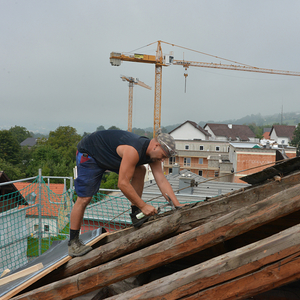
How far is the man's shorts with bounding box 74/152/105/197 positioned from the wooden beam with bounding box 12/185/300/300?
75 centimetres

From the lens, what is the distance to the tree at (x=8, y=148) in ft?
134

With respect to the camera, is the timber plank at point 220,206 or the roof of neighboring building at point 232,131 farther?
the roof of neighboring building at point 232,131

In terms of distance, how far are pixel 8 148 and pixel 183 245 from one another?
149 ft

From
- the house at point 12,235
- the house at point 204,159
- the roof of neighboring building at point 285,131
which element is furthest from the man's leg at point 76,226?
the roof of neighboring building at point 285,131

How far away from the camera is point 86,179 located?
240 centimetres

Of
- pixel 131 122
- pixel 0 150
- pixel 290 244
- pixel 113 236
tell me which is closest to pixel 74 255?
pixel 113 236

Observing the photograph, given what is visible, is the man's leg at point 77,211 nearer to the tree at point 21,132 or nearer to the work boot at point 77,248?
the work boot at point 77,248

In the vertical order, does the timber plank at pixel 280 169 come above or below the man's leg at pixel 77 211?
above

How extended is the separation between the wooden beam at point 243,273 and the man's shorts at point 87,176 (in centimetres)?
115

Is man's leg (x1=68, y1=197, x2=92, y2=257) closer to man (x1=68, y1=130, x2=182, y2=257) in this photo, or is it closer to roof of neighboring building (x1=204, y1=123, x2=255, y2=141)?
man (x1=68, y1=130, x2=182, y2=257)

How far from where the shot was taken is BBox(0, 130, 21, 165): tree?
134ft

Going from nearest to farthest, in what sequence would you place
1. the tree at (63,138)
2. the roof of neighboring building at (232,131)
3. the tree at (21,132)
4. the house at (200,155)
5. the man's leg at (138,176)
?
the man's leg at (138,176) < the house at (200,155) < the roof of neighboring building at (232,131) < the tree at (63,138) < the tree at (21,132)

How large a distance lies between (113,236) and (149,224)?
45 centimetres

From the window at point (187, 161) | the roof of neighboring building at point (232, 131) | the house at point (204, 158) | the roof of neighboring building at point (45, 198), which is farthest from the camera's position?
the roof of neighboring building at point (232, 131)
